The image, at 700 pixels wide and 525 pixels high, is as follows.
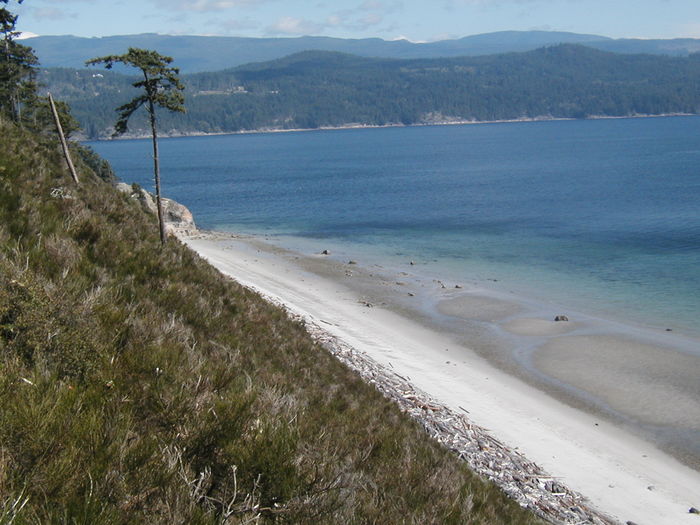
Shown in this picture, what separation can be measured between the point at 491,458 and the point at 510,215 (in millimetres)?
45942

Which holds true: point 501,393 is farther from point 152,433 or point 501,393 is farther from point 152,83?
point 152,433

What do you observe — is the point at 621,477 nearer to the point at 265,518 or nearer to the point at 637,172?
the point at 265,518

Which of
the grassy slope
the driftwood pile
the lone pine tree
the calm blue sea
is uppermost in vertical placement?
the lone pine tree

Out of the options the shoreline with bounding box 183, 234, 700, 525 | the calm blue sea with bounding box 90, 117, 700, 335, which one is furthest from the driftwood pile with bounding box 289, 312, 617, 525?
the calm blue sea with bounding box 90, 117, 700, 335

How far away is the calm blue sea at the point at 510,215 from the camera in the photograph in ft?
104

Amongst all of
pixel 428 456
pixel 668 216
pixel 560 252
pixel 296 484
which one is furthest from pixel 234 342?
pixel 668 216

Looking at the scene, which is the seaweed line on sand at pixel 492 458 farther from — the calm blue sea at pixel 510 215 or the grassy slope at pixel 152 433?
the calm blue sea at pixel 510 215

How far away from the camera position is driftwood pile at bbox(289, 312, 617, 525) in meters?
10.0

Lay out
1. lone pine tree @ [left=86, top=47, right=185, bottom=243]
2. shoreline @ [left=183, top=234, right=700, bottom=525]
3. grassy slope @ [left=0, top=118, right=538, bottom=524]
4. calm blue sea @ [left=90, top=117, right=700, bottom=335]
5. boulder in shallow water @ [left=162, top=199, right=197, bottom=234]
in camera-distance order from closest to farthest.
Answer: grassy slope @ [left=0, top=118, right=538, bottom=524], shoreline @ [left=183, top=234, right=700, bottom=525], lone pine tree @ [left=86, top=47, right=185, bottom=243], calm blue sea @ [left=90, top=117, right=700, bottom=335], boulder in shallow water @ [left=162, top=199, right=197, bottom=234]

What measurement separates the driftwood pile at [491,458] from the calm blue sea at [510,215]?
564 inches

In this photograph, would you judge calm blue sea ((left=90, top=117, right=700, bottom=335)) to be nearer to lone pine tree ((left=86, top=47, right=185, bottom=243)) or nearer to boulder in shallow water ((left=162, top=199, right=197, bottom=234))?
boulder in shallow water ((left=162, top=199, right=197, bottom=234))

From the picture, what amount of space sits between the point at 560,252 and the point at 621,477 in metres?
28.2

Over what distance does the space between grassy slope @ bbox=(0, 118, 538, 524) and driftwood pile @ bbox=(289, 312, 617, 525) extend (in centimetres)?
285

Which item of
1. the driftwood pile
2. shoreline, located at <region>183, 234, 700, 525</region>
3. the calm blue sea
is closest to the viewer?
the driftwood pile
